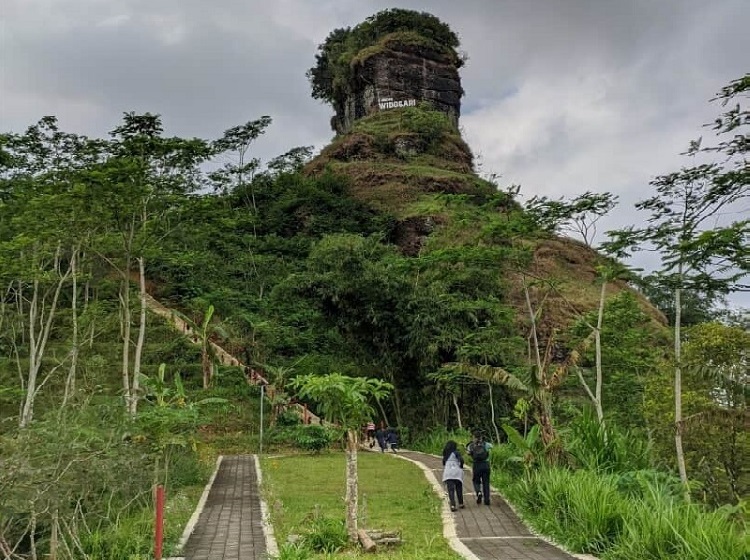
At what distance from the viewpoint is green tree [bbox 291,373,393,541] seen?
7.90 m

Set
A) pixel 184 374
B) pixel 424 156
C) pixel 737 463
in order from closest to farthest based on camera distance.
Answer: pixel 737 463 < pixel 184 374 < pixel 424 156

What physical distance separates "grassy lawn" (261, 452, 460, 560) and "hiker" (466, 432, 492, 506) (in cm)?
74

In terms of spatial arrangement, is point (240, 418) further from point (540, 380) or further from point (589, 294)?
point (589, 294)

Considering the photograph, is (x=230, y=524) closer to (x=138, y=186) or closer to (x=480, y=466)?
(x=480, y=466)

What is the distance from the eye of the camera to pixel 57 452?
6.22 metres

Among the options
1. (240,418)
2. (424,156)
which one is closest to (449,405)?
(240,418)

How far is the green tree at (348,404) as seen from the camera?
25.9 feet

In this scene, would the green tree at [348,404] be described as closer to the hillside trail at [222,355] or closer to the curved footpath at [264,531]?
the curved footpath at [264,531]

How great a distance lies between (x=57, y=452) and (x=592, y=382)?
20135 millimetres

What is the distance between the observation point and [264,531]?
29.6 feet

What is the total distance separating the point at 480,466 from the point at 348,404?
3636mm

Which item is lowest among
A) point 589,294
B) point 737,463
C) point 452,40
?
point 737,463

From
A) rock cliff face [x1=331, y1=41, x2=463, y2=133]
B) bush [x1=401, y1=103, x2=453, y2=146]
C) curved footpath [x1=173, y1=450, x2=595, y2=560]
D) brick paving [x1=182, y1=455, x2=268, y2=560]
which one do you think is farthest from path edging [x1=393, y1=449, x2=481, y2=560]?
rock cliff face [x1=331, y1=41, x2=463, y2=133]

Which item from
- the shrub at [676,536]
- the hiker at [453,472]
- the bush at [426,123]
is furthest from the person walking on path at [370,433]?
the bush at [426,123]
